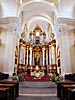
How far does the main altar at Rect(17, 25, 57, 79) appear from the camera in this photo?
18281 mm

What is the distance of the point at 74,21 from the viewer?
12820 millimetres

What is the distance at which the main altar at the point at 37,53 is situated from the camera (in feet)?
60.0

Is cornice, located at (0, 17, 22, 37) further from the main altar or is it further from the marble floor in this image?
the marble floor

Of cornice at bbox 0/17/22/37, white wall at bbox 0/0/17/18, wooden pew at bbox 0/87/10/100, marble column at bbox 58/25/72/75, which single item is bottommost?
wooden pew at bbox 0/87/10/100

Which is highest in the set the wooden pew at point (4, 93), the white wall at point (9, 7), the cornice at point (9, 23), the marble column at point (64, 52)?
the white wall at point (9, 7)

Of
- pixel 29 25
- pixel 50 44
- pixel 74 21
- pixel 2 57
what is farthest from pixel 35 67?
pixel 74 21

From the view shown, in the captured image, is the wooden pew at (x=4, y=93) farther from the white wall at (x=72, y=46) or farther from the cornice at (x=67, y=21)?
the cornice at (x=67, y=21)

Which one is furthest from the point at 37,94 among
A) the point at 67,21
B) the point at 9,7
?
the point at 9,7

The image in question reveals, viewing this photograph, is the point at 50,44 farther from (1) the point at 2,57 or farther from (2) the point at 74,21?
(1) the point at 2,57

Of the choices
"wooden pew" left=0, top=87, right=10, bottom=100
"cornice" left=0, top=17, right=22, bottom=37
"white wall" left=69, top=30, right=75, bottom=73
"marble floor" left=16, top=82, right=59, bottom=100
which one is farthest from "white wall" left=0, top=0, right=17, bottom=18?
"wooden pew" left=0, top=87, right=10, bottom=100

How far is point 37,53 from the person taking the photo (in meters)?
20.6

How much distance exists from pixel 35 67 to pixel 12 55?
7.35m

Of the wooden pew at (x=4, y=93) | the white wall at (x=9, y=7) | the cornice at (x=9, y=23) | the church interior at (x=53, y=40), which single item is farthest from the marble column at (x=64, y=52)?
the wooden pew at (x=4, y=93)

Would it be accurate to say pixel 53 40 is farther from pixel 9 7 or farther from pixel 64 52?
pixel 9 7
